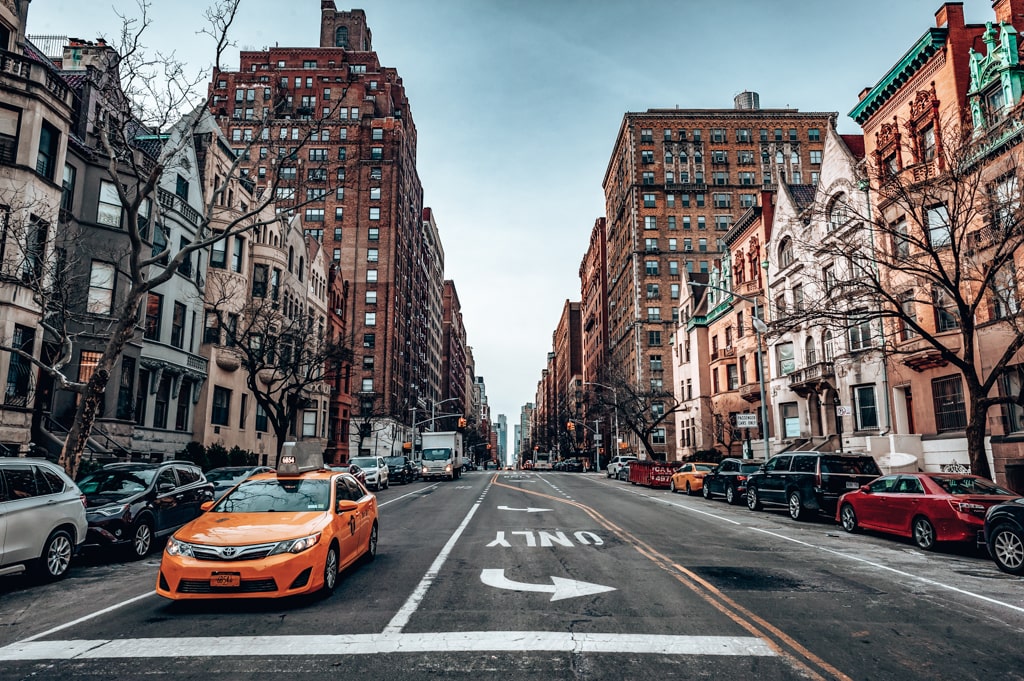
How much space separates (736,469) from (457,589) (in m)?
19.8

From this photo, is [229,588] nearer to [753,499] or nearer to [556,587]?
[556,587]

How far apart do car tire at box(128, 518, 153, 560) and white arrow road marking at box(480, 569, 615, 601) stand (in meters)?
6.65

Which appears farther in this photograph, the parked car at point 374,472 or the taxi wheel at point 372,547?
the parked car at point 374,472

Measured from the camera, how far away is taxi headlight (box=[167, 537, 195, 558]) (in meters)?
7.76

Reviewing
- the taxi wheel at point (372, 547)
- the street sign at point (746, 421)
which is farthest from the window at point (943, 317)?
the taxi wheel at point (372, 547)

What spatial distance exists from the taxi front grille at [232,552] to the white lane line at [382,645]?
1159 mm

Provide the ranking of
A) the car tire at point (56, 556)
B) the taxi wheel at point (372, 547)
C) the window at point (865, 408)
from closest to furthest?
the car tire at point (56, 556)
the taxi wheel at point (372, 547)
the window at point (865, 408)

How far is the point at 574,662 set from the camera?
5762 millimetres

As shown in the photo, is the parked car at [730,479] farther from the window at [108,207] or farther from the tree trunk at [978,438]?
the window at [108,207]

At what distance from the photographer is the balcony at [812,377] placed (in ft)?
113

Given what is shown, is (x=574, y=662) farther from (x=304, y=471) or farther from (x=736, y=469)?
(x=736, y=469)

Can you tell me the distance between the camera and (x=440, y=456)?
4675 cm

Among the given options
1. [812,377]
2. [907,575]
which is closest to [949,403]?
[812,377]

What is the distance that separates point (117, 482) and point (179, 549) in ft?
21.0
